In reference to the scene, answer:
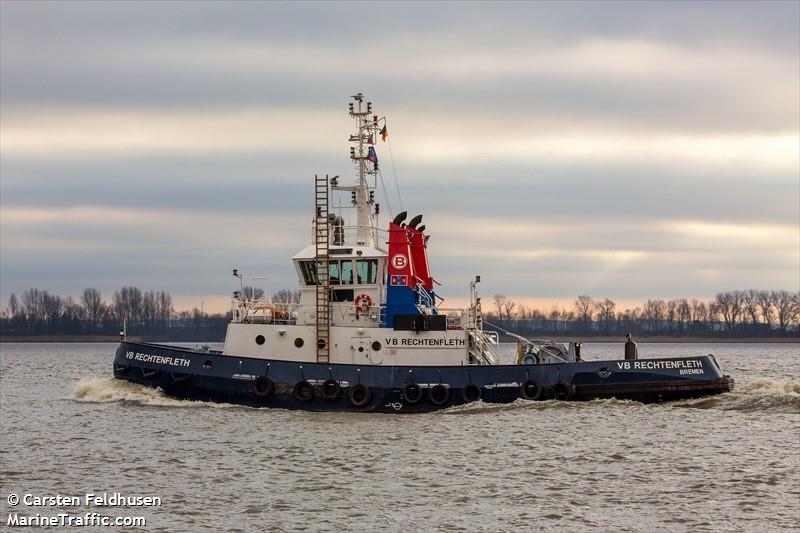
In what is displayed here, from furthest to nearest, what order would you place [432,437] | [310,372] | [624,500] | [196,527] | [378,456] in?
[310,372] < [432,437] < [378,456] < [624,500] < [196,527]

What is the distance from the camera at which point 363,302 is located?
2691 centimetres

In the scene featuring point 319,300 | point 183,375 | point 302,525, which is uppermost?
point 319,300

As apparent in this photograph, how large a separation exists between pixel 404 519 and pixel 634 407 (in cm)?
1180

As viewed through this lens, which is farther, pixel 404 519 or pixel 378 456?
pixel 378 456

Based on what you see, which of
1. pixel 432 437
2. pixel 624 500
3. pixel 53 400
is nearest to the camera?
pixel 624 500

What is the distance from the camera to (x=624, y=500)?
17.3 m

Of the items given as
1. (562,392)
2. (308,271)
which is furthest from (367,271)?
(562,392)

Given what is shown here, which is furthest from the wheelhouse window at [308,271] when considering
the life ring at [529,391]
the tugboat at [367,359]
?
the life ring at [529,391]

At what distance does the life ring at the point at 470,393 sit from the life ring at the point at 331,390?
3000mm

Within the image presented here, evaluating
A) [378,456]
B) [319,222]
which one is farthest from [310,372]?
[378,456]

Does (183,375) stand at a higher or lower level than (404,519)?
higher

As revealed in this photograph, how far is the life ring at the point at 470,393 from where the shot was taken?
2600 cm

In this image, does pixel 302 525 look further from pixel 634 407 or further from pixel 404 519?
pixel 634 407

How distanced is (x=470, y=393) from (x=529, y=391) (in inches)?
57.2
